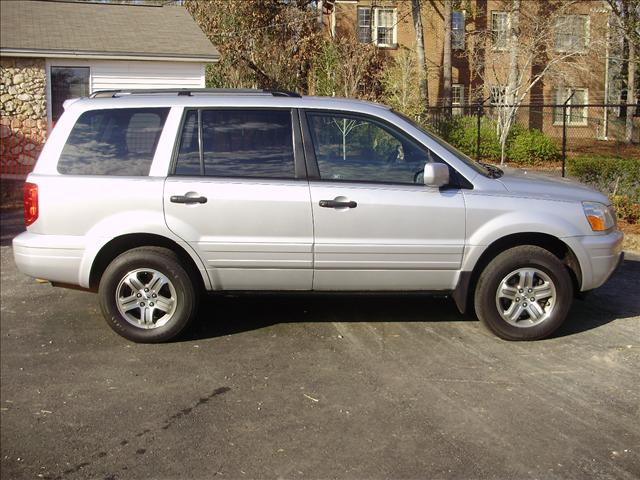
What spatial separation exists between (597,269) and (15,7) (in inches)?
700

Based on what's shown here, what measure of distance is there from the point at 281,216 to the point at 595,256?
2.52 m

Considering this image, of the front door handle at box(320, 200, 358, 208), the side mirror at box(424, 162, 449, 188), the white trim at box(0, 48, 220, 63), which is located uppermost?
the white trim at box(0, 48, 220, 63)

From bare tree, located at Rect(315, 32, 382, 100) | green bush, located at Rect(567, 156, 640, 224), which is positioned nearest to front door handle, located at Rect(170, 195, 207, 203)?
green bush, located at Rect(567, 156, 640, 224)

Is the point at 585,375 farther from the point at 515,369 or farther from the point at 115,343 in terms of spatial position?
the point at 115,343

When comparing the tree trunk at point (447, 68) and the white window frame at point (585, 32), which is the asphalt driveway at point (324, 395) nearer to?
the white window frame at point (585, 32)

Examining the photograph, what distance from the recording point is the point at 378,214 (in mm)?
5684

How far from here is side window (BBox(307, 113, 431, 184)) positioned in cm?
579

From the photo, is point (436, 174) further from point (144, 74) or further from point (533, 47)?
point (533, 47)

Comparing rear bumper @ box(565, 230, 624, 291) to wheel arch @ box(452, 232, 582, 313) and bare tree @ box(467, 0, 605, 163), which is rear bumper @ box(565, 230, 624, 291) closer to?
wheel arch @ box(452, 232, 582, 313)

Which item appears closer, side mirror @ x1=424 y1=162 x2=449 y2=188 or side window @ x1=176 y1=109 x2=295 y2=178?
side mirror @ x1=424 y1=162 x2=449 y2=188

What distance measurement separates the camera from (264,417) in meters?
4.48

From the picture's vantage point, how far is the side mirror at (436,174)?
557 cm

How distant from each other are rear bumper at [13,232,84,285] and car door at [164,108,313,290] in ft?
2.71

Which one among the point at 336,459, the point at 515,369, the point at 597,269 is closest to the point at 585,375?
the point at 515,369
